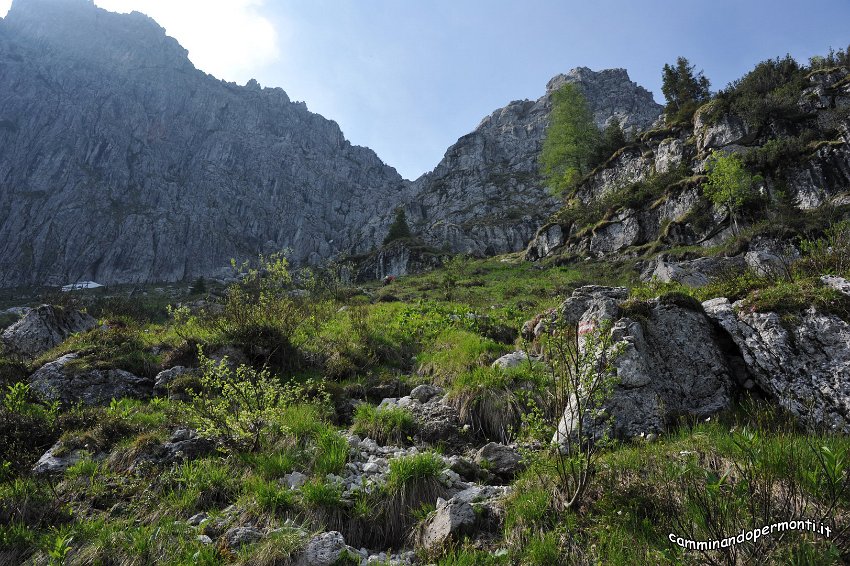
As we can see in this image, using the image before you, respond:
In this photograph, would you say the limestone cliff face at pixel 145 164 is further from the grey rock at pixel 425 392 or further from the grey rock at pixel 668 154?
the grey rock at pixel 425 392

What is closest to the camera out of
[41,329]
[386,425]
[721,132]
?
[386,425]

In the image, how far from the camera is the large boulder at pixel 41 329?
504 inches

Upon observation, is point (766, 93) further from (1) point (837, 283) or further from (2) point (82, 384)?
(2) point (82, 384)

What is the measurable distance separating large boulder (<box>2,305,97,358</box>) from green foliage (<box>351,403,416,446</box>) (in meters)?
11.7

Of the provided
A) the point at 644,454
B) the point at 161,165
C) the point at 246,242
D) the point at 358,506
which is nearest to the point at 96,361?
the point at 358,506

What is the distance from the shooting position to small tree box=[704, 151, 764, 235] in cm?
2798

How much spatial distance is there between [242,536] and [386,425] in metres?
3.23

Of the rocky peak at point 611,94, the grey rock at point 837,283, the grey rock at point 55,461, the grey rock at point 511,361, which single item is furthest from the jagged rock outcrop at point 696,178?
the rocky peak at point 611,94

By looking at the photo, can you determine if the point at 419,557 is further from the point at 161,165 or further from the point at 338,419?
the point at 161,165

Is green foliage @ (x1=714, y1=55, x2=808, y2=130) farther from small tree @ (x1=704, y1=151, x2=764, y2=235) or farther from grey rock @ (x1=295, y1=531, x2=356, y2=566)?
grey rock @ (x1=295, y1=531, x2=356, y2=566)

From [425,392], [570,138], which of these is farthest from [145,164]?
[425,392]

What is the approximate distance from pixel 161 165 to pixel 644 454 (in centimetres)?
16072

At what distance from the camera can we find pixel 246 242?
424 ft

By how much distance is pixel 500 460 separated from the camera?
5980 mm
